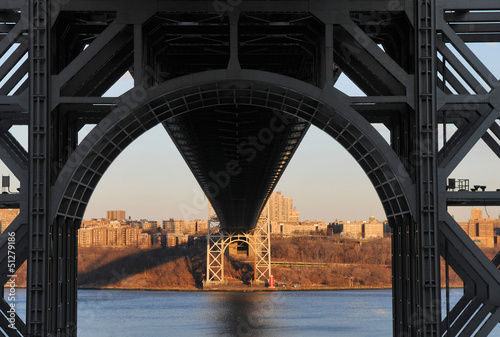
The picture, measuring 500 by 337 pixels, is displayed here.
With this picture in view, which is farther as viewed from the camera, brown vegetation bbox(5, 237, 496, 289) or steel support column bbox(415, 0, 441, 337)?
brown vegetation bbox(5, 237, 496, 289)

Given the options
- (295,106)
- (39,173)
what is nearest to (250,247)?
(295,106)

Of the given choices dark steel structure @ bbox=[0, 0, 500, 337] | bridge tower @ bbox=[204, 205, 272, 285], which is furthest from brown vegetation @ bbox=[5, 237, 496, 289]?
dark steel structure @ bbox=[0, 0, 500, 337]

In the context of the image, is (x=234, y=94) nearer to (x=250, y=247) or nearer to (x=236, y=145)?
(x=236, y=145)

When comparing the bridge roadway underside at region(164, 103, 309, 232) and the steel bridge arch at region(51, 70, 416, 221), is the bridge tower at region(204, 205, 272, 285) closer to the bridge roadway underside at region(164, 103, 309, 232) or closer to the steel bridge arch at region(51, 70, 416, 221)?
the bridge roadway underside at region(164, 103, 309, 232)

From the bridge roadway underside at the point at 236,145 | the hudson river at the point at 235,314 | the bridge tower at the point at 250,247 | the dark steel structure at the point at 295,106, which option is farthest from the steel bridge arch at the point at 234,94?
the bridge tower at the point at 250,247

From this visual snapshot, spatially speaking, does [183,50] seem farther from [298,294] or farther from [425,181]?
[298,294]

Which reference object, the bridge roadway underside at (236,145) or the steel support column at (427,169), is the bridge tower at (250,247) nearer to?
the bridge roadway underside at (236,145)
